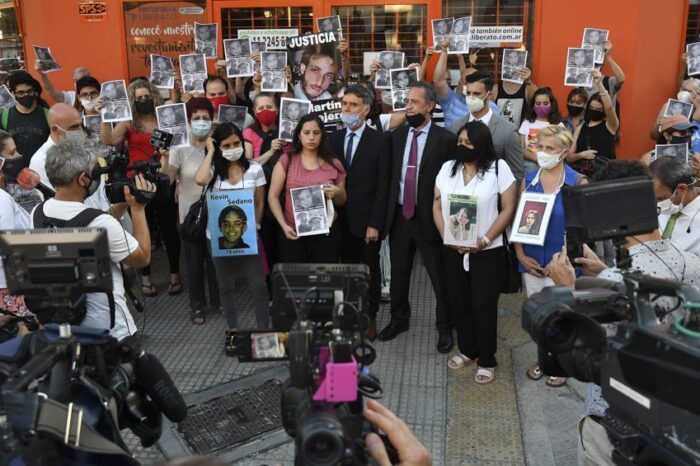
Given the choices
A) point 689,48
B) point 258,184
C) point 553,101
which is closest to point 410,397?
point 258,184

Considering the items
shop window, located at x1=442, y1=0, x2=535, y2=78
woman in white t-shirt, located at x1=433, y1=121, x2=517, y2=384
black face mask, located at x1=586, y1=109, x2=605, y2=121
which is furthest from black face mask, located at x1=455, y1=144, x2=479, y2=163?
shop window, located at x1=442, y1=0, x2=535, y2=78

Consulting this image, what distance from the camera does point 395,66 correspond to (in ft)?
24.0

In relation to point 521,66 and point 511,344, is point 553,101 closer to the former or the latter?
point 521,66

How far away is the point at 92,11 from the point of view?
917cm

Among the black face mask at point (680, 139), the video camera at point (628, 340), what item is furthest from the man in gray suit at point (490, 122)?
the video camera at point (628, 340)

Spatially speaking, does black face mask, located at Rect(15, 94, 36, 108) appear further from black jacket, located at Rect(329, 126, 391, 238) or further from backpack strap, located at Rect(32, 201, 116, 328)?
backpack strap, located at Rect(32, 201, 116, 328)

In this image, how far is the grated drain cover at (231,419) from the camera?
4609mm

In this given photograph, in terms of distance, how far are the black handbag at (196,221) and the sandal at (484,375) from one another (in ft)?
8.68

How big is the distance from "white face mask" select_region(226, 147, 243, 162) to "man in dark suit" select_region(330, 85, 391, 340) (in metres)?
0.83

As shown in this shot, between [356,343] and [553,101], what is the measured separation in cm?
565

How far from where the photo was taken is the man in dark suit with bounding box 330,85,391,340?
5.76 metres

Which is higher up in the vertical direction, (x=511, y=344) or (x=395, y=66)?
(x=395, y=66)

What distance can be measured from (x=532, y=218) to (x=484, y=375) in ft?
4.37

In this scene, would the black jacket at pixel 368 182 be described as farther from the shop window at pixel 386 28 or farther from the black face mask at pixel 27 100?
the black face mask at pixel 27 100
